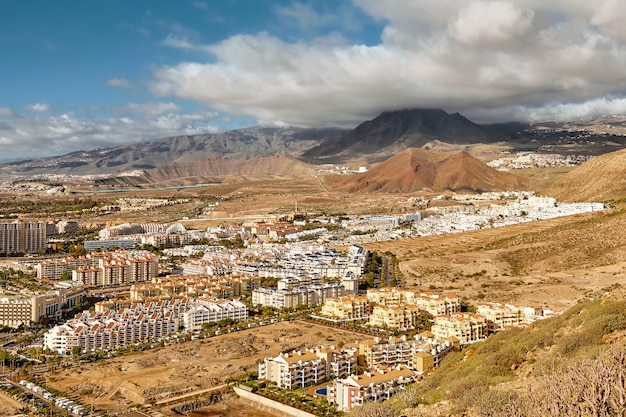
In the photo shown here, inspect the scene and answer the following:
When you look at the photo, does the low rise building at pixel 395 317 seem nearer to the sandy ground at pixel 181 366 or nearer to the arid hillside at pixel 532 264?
the sandy ground at pixel 181 366

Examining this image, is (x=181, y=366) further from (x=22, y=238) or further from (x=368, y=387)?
(x=22, y=238)

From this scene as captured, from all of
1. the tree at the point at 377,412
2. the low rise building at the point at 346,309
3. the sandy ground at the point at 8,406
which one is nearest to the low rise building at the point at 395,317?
the low rise building at the point at 346,309

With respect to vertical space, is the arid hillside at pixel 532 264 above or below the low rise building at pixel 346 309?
above

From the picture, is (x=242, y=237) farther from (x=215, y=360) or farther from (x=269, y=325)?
(x=215, y=360)

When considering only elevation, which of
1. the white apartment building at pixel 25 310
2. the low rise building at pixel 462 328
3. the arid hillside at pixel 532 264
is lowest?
the white apartment building at pixel 25 310

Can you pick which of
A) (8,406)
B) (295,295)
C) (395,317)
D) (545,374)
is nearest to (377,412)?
(545,374)

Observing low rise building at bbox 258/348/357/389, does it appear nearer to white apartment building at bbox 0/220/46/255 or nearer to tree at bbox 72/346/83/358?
tree at bbox 72/346/83/358
